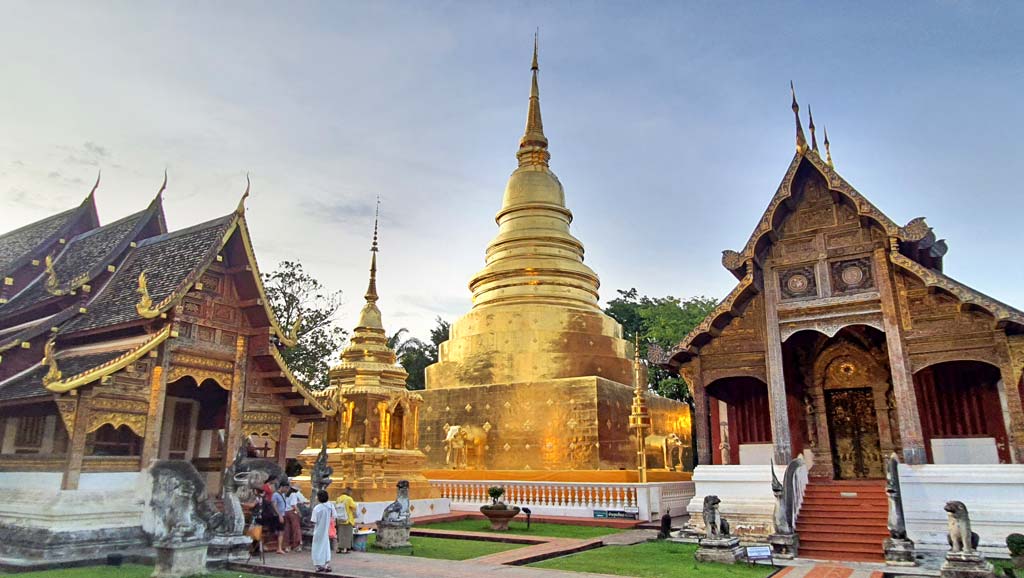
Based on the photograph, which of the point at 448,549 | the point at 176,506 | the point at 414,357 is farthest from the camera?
the point at 414,357

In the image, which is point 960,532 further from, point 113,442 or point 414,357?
point 414,357

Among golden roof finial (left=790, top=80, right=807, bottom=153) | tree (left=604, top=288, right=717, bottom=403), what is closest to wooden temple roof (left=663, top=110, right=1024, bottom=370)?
golden roof finial (left=790, top=80, right=807, bottom=153)

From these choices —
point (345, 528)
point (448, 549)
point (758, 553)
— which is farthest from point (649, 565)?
point (345, 528)

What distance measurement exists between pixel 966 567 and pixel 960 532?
0.46m

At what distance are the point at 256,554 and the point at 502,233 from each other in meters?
16.4

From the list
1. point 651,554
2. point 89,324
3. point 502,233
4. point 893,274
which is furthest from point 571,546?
point 502,233

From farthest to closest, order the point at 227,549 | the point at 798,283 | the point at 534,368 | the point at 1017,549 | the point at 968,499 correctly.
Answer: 1. the point at 534,368
2. the point at 798,283
3. the point at 968,499
4. the point at 227,549
5. the point at 1017,549

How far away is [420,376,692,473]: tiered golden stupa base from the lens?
1877cm

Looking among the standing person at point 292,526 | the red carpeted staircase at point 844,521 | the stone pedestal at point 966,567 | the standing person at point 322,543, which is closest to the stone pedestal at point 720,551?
the red carpeted staircase at point 844,521

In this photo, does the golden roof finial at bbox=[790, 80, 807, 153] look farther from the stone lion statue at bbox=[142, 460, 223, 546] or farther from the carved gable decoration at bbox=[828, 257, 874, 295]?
the stone lion statue at bbox=[142, 460, 223, 546]

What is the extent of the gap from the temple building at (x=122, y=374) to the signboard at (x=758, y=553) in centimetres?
717

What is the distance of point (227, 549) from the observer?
9.51 meters

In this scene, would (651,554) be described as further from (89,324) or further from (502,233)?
(502,233)

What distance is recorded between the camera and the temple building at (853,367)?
1041cm
